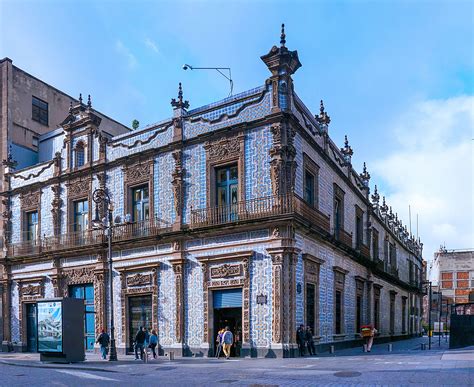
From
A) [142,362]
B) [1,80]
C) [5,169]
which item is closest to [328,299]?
[142,362]

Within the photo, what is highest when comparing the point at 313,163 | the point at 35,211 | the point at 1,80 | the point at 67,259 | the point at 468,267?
the point at 1,80

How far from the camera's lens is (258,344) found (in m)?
20.1

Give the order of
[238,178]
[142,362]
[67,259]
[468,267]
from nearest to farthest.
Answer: [142,362] → [238,178] → [67,259] → [468,267]

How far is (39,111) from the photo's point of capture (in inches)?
1406

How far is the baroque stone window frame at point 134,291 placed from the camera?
23.7 metres

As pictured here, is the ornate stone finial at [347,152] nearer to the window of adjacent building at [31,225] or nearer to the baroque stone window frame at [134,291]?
the baroque stone window frame at [134,291]

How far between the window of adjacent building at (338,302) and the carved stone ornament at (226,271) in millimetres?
6849

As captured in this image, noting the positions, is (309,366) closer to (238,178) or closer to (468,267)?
(238,178)

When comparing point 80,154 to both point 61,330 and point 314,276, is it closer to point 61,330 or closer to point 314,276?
point 61,330

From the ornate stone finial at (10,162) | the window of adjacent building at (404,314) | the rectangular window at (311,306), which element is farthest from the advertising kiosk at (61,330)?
the window of adjacent building at (404,314)

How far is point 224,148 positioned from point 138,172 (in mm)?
5273

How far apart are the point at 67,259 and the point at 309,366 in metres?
16.3

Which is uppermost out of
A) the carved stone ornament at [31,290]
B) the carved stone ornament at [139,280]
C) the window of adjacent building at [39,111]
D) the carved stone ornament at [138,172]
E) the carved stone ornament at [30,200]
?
the window of adjacent building at [39,111]

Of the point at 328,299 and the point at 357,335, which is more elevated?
the point at 328,299
